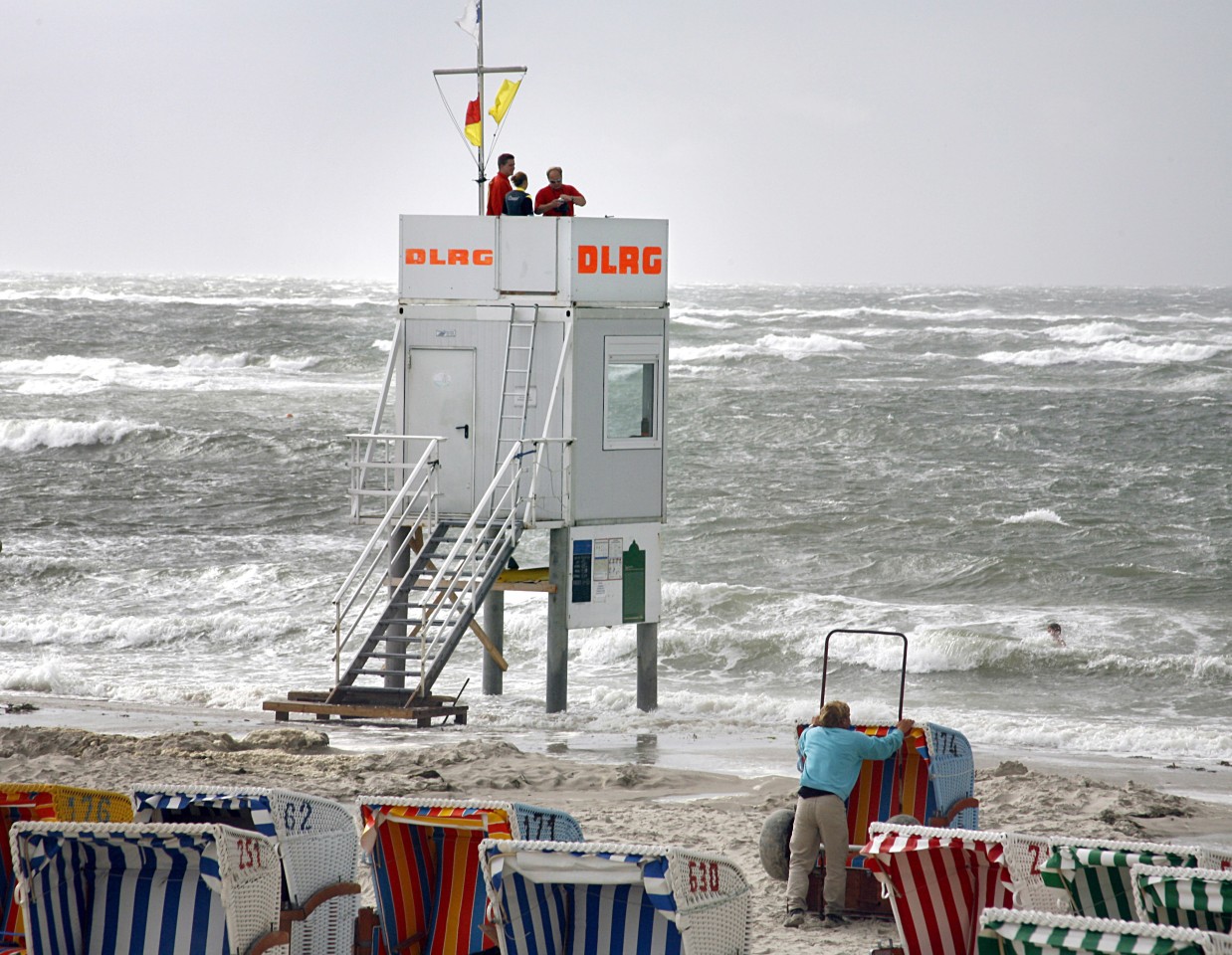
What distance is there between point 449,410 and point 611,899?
10.5 m

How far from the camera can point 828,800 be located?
9039 mm

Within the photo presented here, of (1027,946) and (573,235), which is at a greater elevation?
(573,235)

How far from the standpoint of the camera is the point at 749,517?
33.3 meters

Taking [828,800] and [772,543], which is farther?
[772,543]

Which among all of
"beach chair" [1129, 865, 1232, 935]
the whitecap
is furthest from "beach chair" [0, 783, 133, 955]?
the whitecap

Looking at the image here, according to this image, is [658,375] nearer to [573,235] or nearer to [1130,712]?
[573,235]

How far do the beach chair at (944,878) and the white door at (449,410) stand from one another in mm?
9863

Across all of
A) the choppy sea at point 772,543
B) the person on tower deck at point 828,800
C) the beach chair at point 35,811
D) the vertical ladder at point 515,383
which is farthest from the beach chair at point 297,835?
the choppy sea at point 772,543

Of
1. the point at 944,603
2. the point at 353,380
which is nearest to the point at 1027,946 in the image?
the point at 944,603

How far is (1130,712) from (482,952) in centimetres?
1314

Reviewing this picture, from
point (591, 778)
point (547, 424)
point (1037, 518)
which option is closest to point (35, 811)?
point (591, 778)

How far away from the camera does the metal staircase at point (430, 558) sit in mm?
15000

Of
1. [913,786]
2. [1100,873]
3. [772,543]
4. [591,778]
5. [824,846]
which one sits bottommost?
[772,543]

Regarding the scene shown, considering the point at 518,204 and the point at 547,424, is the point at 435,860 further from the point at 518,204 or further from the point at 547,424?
the point at 518,204
